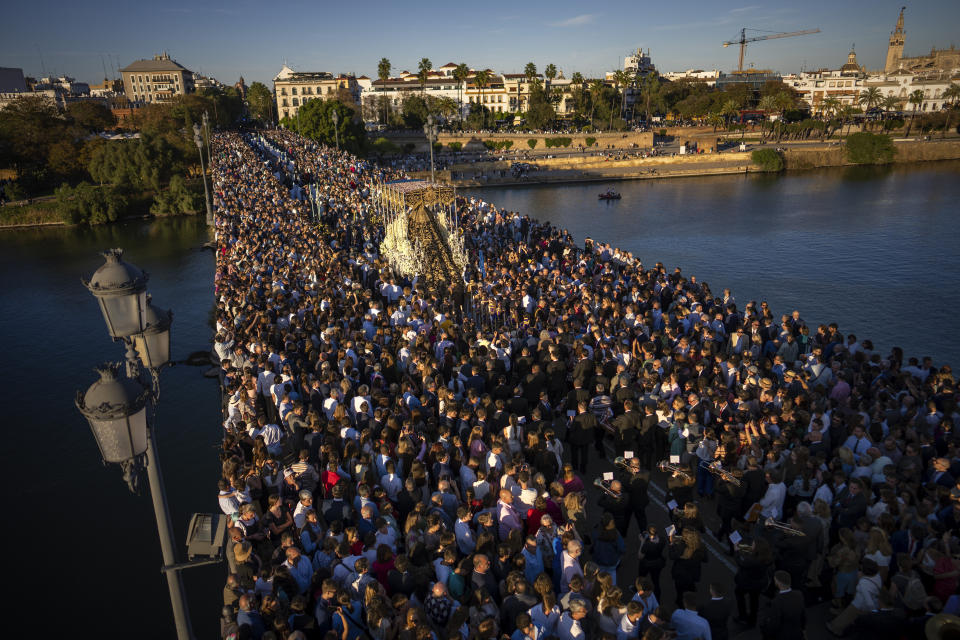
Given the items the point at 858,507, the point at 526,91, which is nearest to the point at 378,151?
the point at 526,91

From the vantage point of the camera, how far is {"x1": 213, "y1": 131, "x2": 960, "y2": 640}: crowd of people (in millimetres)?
4473

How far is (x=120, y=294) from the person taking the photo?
10.8 feet

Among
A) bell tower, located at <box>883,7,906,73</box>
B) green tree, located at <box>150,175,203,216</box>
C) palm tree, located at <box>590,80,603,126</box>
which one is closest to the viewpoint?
green tree, located at <box>150,175,203,216</box>

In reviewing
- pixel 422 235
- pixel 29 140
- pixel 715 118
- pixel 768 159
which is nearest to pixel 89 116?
pixel 29 140

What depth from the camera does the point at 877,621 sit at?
443cm

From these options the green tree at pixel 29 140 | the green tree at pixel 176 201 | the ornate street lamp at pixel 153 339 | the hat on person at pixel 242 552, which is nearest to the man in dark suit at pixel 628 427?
the hat on person at pixel 242 552

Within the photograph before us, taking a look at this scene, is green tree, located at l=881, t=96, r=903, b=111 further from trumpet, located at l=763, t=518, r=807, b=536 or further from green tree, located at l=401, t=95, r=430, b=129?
trumpet, located at l=763, t=518, r=807, b=536

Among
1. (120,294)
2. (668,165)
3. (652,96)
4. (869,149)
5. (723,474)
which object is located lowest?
(723,474)

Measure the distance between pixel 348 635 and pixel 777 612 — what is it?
3327 mm

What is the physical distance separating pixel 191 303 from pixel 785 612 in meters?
20.8

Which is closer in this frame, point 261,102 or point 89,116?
point 89,116

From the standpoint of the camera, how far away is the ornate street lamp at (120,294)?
10.6ft

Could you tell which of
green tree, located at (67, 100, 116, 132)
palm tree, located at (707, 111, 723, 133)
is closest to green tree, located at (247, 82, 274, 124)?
green tree, located at (67, 100, 116, 132)

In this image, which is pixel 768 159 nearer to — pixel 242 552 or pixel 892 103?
pixel 892 103
